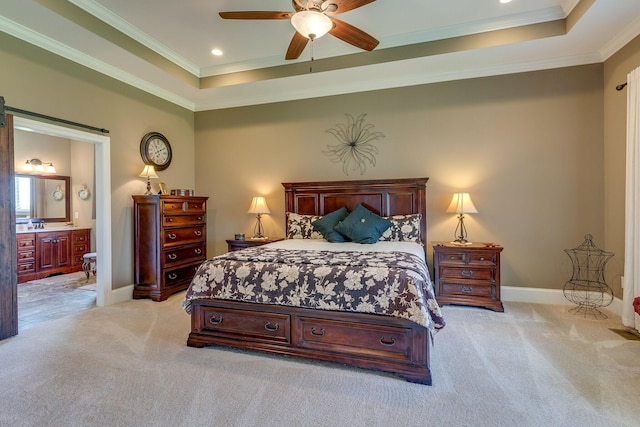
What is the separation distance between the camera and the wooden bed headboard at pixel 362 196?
162 inches

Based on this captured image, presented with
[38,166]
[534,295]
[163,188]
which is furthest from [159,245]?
[534,295]

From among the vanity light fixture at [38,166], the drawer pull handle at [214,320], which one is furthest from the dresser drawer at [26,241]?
the drawer pull handle at [214,320]

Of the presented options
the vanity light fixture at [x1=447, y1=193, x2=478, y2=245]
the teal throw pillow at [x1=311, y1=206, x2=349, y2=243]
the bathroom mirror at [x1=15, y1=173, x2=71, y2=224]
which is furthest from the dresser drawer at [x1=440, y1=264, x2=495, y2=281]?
the bathroom mirror at [x1=15, y1=173, x2=71, y2=224]

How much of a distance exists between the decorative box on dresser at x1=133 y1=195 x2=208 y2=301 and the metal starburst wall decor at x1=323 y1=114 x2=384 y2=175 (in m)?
2.40

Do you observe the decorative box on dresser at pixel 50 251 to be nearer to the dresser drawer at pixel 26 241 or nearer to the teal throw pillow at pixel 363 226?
the dresser drawer at pixel 26 241

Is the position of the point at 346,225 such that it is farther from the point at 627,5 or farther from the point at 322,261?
the point at 627,5

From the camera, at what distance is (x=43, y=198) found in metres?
5.80

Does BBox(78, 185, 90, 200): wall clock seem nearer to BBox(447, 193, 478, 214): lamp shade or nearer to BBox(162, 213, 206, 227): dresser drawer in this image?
BBox(162, 213, 206, 227): dresser drawer

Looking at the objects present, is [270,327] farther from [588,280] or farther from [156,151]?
[588,280]

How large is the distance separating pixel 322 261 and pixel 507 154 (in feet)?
9.89

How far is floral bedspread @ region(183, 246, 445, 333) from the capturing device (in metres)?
2.14

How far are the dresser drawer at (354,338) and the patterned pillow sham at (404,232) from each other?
1807 millimetres

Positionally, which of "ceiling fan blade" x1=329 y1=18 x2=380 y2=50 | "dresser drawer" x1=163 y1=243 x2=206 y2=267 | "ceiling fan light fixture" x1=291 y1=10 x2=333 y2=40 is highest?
"ceiling fan blade" x1=329 y1=18 x2=380 y2=50

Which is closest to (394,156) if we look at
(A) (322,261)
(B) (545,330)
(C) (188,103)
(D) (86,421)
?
(A) (322,261)
